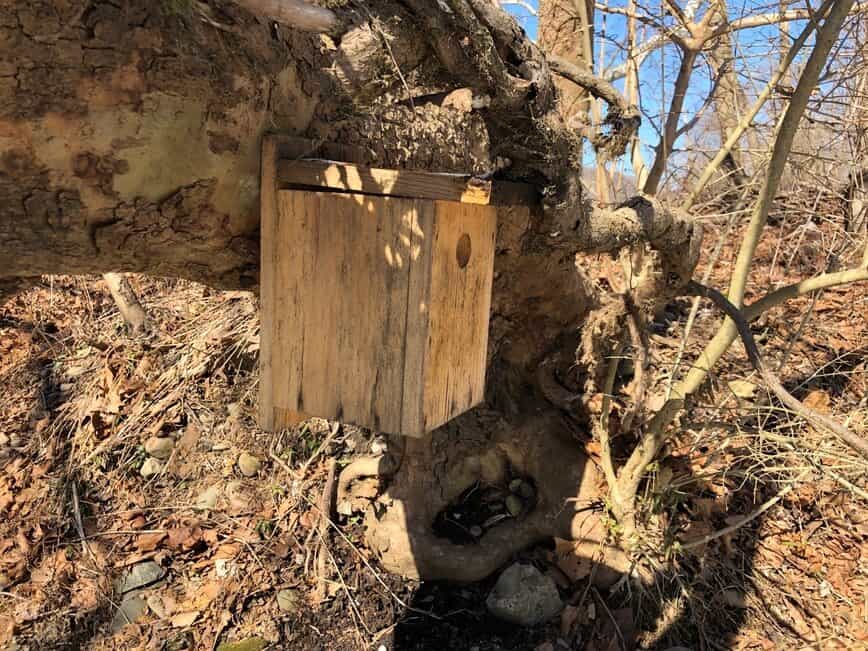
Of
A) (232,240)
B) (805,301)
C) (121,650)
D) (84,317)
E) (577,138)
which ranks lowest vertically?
(121,650)

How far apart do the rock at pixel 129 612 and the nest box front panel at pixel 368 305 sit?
2.51 metres

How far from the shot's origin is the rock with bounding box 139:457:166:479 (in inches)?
177

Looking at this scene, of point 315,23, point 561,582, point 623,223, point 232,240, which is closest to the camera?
point 315,23

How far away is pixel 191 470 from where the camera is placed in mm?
4508

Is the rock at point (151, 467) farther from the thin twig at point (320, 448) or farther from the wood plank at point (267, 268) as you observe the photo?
the wood plank at point (267, 268)

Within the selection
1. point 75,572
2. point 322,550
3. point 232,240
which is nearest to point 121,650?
point 75,572

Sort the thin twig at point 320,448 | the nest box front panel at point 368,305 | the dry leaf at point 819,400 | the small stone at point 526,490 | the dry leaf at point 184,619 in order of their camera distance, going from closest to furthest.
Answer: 1. the nest box front panel at point 368,305
2. the dry leaf at point 184,619
3. the small stone at point 526,490
4. the thin twig at point 320,448
5. the dry leaf at point 819,400

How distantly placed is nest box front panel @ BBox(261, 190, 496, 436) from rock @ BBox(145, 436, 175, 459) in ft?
10.2

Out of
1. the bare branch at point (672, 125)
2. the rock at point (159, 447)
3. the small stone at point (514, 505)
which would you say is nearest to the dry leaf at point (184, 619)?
the rock at point (159, 447)

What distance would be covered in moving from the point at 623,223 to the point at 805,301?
172 inches

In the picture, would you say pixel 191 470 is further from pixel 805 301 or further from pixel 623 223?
pixel 805 301

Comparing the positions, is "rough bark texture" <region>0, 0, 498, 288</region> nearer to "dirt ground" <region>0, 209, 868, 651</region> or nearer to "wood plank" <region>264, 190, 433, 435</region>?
"wood plank" <region>264, 190, 433, 435</region>

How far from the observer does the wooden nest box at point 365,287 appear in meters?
1.61

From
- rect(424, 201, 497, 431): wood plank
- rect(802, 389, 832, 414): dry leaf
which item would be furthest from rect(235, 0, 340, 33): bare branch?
rect(802, 389, 832, 414): dry leaf
